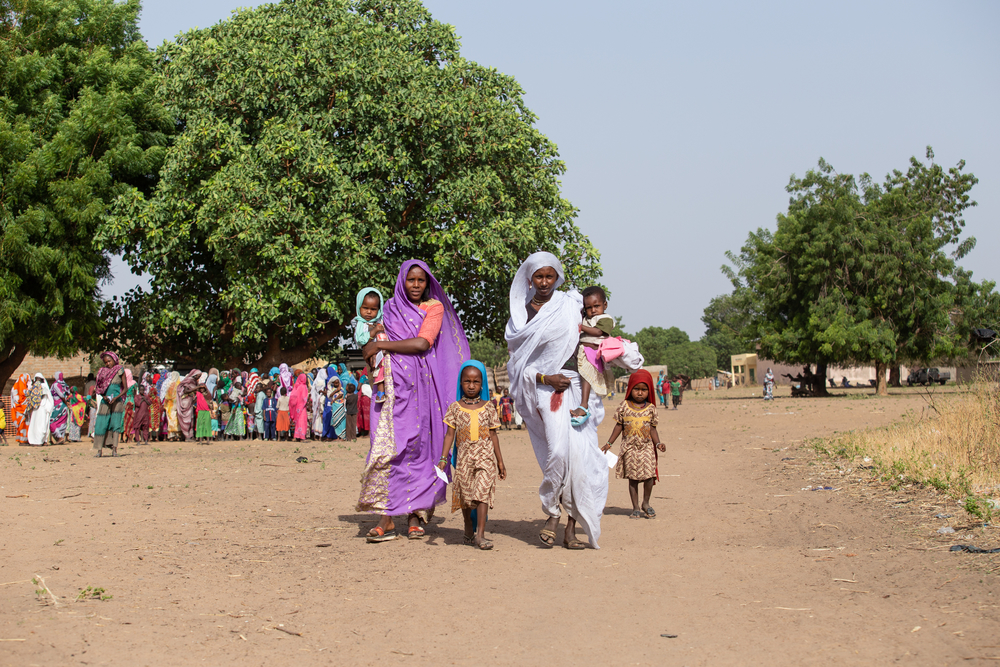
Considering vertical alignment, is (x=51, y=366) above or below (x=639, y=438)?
above

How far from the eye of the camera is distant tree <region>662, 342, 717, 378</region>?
93750 mm

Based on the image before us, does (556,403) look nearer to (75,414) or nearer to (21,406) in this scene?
(21,406)

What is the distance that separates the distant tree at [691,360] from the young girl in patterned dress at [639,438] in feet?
279

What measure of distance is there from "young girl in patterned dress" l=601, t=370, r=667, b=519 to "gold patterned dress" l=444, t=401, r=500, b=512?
216cm

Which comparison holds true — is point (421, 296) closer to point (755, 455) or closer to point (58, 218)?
point (755, 455)

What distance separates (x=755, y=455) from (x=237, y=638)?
11.2m

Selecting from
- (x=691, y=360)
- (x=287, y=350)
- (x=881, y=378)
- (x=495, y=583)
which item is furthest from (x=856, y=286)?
(x=691, y=360)

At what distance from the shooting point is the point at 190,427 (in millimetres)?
19844

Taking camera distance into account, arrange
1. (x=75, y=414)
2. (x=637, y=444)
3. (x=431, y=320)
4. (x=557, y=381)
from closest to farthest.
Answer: (x=557, y=381) < (x=431, y=320) < (x=637, y=444) < (x=75, y=414)

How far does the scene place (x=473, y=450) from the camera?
6.79m

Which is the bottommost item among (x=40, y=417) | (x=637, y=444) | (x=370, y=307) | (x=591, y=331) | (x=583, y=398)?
(x=40, y=417)

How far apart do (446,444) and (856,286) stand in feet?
119

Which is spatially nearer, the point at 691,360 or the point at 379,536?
the point at 379,536

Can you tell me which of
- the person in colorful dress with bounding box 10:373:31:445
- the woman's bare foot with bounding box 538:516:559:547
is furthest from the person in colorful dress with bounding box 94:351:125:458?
the woman's bare foot with bounding box 538:516:559:547
